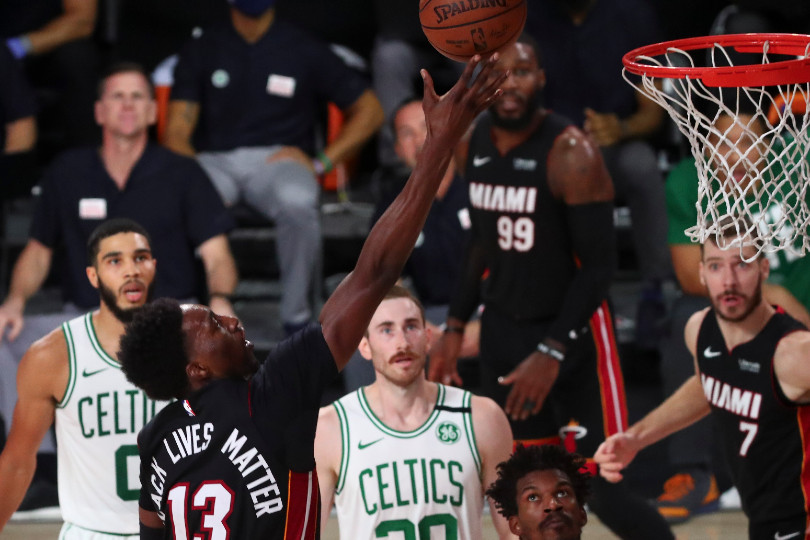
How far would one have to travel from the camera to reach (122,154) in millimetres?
6082

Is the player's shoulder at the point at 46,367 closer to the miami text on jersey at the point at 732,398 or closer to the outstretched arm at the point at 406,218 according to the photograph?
the outstretched arm at the point at 406,218

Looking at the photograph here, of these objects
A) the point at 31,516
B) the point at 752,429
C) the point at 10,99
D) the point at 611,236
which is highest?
the point at 10,99

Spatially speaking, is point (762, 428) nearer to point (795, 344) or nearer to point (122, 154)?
point (795, 344)

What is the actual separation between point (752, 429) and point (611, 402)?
2.79 ft

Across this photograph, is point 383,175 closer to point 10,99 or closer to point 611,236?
point 10,99

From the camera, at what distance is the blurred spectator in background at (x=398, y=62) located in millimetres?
7004

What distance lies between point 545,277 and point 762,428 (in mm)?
1173

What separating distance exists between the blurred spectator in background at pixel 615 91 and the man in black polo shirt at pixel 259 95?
1.05 metres

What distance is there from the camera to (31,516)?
5.61m

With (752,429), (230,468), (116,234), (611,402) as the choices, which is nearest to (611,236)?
(611,402)

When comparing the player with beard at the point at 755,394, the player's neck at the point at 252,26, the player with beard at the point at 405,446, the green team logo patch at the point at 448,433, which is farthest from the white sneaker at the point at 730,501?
the player's neck at the point at 252,26

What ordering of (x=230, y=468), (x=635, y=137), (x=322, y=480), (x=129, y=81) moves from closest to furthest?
(x=230, y=468) → (x=322, y=480) → (x=129, y=81) → (x=635, y=137)

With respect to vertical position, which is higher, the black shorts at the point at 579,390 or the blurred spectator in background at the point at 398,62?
the blurred spectator in background at the point at 398,62

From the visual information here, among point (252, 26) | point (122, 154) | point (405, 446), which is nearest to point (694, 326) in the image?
point (405, 446)
